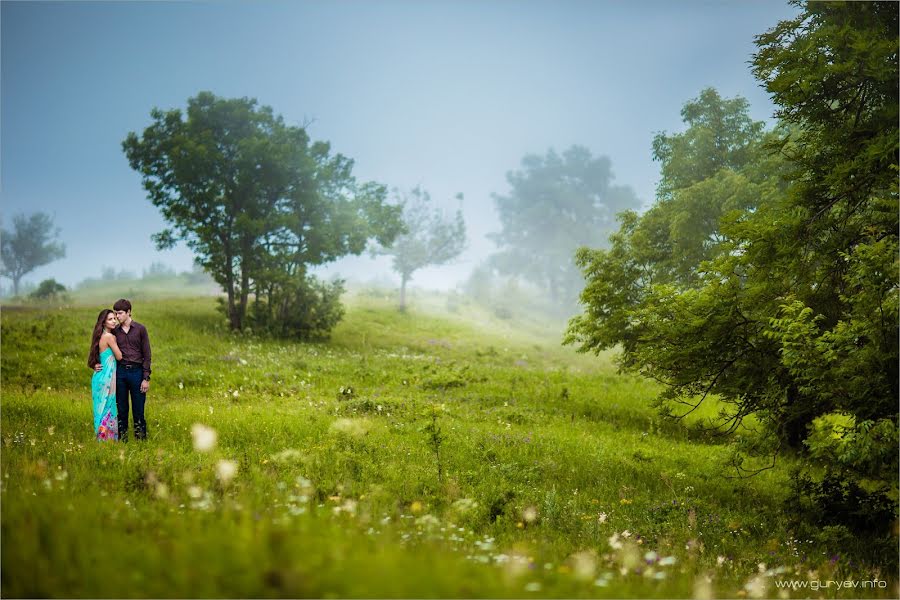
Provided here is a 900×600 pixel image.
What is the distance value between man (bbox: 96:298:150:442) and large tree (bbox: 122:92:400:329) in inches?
612

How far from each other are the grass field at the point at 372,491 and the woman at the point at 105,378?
50cm

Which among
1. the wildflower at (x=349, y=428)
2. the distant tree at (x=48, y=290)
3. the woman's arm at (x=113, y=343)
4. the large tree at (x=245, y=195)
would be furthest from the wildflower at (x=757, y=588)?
the distant tree at (x=48, y=290)

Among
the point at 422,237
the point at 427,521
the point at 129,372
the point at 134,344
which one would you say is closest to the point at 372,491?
the point at 427,521

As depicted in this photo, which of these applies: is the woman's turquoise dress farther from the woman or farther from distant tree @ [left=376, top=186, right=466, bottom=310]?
distant tree @ [left=376, top=186, right=466, bottom=310]

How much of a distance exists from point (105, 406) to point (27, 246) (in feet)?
251

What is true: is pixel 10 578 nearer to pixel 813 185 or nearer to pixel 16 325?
pixel 813 185

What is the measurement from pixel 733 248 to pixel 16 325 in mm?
27575

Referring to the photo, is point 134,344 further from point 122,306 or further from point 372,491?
point 372,491

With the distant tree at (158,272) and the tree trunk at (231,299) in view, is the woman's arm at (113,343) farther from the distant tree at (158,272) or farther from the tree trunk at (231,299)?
the distant tree at (158,272)

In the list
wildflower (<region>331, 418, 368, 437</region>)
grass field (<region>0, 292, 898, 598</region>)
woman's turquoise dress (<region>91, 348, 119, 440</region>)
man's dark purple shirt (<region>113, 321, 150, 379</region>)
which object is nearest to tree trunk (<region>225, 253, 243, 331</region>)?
grass field (<region>0, 292, 898, 598</region>)

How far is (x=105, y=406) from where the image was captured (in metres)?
8.13

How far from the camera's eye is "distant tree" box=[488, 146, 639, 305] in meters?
77.6

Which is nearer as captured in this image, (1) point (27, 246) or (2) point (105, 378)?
(2) point (105, 378)

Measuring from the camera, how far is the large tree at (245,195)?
77.8 feet
